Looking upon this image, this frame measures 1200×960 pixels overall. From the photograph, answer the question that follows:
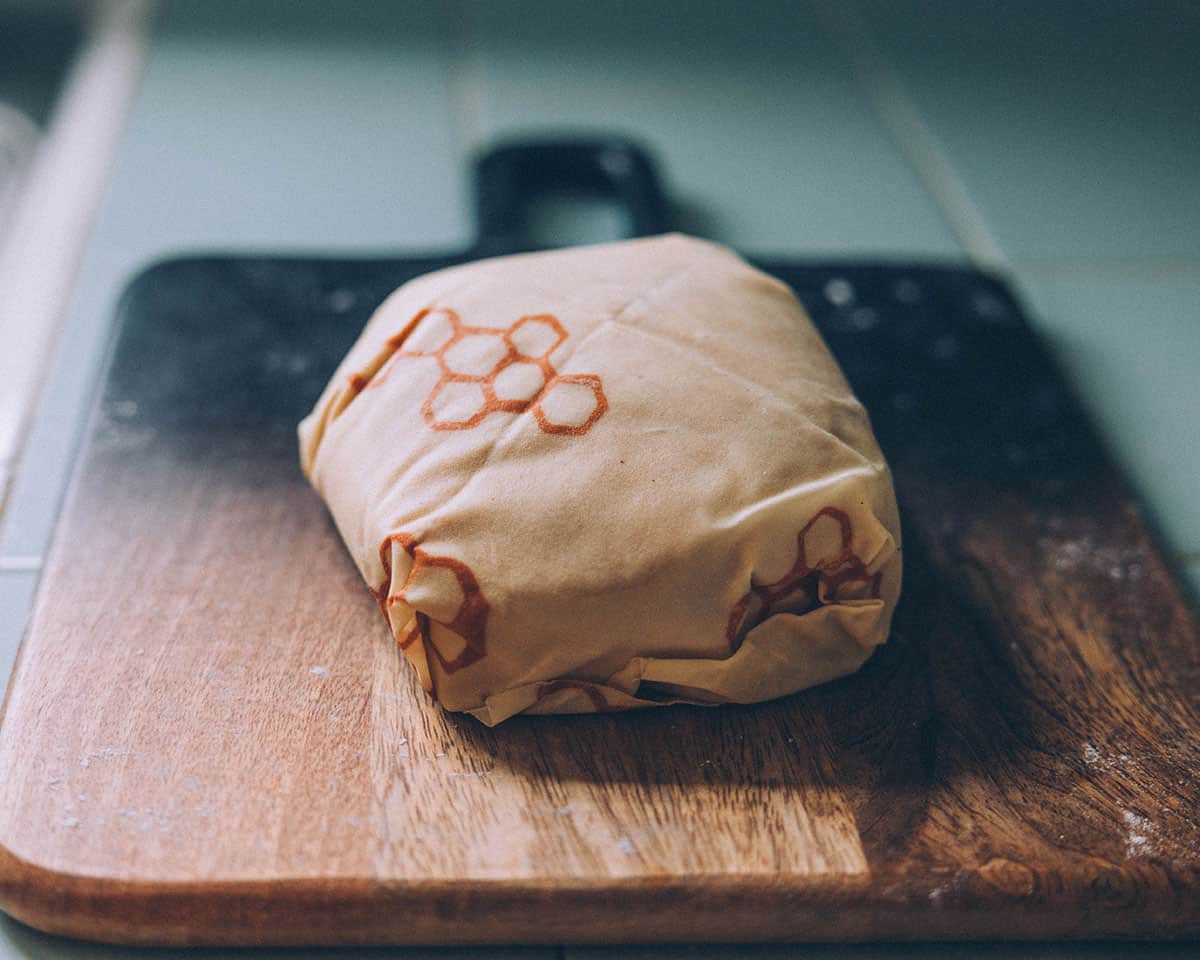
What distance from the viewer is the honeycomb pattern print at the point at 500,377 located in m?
0.56

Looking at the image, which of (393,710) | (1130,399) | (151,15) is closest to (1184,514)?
(1130,399)

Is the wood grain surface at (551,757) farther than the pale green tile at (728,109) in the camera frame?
No

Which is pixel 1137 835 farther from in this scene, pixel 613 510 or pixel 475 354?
pixel 475 354

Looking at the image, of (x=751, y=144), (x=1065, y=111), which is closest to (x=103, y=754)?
(x=751, y=144)

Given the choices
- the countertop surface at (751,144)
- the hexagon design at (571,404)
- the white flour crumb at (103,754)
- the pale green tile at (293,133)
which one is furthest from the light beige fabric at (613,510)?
the pale green tile at (293,133)

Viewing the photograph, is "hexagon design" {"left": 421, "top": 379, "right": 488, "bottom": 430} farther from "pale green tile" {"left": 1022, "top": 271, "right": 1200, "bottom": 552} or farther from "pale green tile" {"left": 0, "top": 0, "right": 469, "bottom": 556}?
"pale green tile" {"left": 1022, "top": 271, "right": 1200, "bottom": 552}

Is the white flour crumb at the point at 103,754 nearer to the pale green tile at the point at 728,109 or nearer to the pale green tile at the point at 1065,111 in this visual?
the pale green tile at the point at 728,109

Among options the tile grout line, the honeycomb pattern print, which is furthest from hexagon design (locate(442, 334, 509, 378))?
the tile grout line

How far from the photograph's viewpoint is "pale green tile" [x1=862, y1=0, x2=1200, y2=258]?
3.23 ft

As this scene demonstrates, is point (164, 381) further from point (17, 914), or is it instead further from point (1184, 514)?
point (1184, 514)

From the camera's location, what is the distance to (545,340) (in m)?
0.59

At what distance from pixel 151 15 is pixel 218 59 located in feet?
0.42

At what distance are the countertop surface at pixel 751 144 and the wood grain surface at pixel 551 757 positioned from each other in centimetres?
8

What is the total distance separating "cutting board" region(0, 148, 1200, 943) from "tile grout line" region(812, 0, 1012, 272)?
12.0 inches
